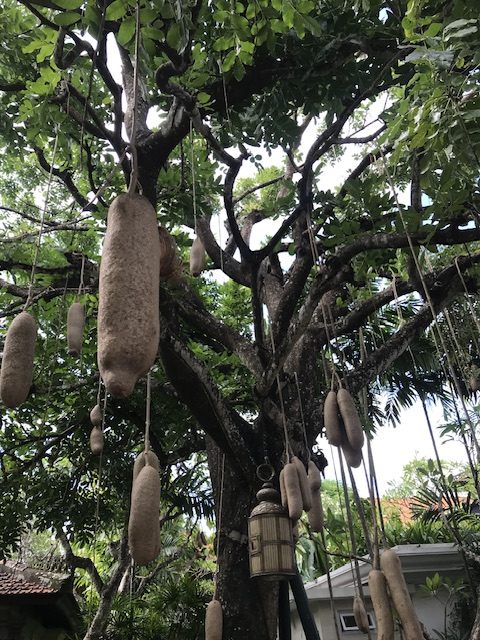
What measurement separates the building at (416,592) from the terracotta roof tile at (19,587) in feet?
11.7

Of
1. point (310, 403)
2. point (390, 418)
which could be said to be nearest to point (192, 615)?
point (310, 403)

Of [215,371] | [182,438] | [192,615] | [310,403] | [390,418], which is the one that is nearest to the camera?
[310,403]

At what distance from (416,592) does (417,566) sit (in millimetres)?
387

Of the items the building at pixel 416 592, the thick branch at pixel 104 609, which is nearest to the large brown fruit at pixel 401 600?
the thick branch at pixel 104 609

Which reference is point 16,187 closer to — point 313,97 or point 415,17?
point 313,97

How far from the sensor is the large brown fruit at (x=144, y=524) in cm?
124

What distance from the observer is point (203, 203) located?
4.74m

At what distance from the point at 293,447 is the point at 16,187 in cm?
537

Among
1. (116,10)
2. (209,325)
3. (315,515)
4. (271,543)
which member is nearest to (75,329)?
(116,10)

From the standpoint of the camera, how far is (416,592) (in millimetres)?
7344

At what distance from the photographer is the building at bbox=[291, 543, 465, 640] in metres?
7.09

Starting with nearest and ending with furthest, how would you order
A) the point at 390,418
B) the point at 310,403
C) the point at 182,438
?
1. the point at 310,403
2. the point at 182,438
3. the point at 390,418

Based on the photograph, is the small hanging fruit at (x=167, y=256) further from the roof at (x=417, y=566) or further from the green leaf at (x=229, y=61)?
the roof at (x=417, y=566)

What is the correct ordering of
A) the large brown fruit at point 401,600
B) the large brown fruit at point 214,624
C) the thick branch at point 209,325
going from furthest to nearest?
the thick branch at point 209,325, the large brown fruit at point 214,624, the large brown fruit at point 401,600
